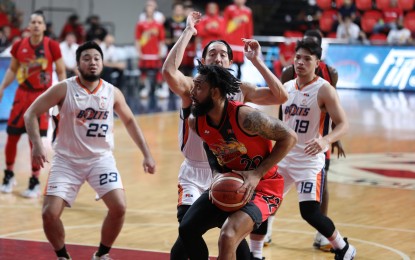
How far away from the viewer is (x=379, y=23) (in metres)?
25.2

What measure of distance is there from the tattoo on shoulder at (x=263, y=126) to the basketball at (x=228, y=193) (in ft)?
1.11

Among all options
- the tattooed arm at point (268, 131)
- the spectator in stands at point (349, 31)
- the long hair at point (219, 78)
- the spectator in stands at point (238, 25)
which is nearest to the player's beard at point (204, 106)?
the long hair at point (219, 78)

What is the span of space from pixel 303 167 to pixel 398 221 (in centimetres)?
218

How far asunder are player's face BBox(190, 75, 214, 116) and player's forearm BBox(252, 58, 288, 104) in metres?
0.59

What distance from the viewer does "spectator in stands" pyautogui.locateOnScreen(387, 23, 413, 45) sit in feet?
76.9

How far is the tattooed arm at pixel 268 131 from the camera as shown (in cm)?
601

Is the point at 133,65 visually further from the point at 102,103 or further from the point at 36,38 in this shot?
the point at 102,103

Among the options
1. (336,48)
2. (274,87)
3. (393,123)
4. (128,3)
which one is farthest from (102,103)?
(128,3)

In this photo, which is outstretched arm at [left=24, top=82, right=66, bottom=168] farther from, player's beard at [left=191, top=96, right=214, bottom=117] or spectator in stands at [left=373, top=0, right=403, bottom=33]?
spectator in stands at [left=373, top=0, right=403, bottom=33]

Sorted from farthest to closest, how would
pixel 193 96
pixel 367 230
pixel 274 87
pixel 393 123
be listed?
pixel 393 123 < pixel 367 230 < pixel 274 87 < pixel 193 96

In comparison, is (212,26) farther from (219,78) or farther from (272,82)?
(219,78)

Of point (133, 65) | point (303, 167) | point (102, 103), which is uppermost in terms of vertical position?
point (102, 103)

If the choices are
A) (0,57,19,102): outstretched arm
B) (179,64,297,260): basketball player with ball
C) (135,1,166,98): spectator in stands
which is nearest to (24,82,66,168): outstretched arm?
(179,64,297,260): basketball player with ball

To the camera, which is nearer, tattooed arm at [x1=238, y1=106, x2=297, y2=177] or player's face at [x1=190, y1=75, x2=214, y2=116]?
tattooed arm at [x1=238, y1=106, x2=297, y2=177]
